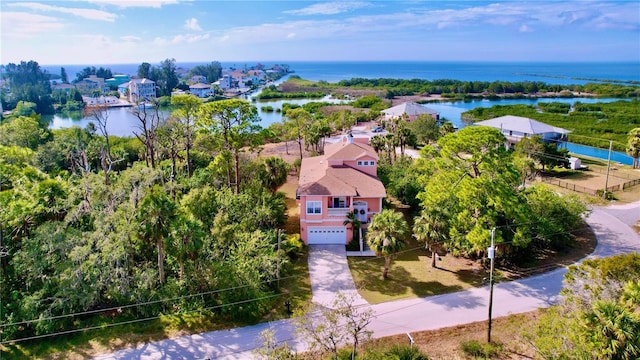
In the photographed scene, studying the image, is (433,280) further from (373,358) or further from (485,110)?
(485,110)

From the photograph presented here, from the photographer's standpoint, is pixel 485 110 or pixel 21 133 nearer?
pixel 21 133

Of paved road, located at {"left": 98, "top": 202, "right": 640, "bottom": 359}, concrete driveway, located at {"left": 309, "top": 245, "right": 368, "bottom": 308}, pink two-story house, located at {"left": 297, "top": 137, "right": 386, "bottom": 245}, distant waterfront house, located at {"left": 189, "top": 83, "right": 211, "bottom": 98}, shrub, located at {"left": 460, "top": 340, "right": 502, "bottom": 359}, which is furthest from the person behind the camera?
distant waterfront house, located at {"left": 189, "top": 83, "right": 211, "bottom": 98}

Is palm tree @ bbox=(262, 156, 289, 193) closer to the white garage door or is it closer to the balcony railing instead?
the white garage door

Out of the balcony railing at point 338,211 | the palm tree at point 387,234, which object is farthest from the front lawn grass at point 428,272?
the balcony railing at point 338,211

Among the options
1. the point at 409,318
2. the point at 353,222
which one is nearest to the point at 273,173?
the point at 353,222

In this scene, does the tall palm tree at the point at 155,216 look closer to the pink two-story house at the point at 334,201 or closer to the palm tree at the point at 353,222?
the pink two-story house at the point at 334,201

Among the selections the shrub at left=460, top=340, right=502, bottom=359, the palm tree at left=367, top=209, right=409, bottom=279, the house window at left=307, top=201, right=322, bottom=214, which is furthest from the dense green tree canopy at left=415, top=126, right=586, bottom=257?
the house window at left=307, top=201, right=322, bottom=214

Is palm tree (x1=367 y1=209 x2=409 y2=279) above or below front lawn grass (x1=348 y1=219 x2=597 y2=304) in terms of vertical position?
above

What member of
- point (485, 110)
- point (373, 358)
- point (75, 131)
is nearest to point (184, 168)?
point (75, 131)
